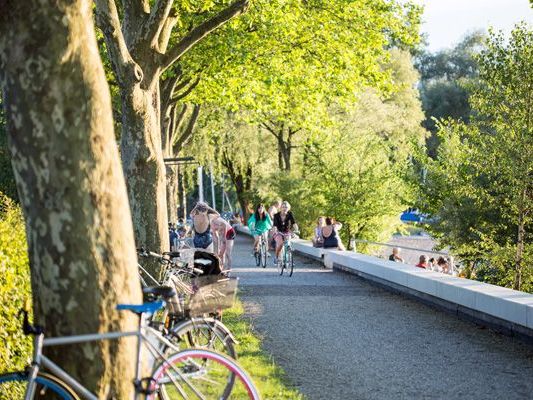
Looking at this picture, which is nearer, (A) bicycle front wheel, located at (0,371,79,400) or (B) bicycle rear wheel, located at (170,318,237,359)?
(A) bicycle front wheel, located at (0,371,79,400)

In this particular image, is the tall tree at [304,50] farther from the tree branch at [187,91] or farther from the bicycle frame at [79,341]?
the bicycle frame at [79,341]

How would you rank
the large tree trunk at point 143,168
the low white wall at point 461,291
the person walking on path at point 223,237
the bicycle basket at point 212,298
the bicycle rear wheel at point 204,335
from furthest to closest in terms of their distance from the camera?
1. the person walking on path at point 223,237
2. the large tree trunk at point 143,168
3. the low white wall at point 461,291
4. the bicycle basket at point 212,298
5. the bicycle rear wheel at point 204,335

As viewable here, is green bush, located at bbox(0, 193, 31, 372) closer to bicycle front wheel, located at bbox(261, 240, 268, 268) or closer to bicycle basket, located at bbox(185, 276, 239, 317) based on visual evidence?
bicycle basket, located at bbox(185, 276, 239, 317)

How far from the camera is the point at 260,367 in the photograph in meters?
9.37

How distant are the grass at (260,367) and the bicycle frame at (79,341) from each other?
8.15 ft

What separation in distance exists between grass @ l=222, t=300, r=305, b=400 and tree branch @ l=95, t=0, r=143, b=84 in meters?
3.74

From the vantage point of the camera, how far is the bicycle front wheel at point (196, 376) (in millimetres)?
5438

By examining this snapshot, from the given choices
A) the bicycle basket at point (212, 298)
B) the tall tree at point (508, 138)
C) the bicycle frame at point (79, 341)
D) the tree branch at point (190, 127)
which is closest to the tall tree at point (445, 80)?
the tree branch at point (190, 127)

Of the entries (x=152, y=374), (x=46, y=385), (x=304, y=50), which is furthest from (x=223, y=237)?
(x=304, y=50)

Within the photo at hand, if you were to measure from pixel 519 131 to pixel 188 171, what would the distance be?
32.3m

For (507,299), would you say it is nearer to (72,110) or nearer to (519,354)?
(519,354)

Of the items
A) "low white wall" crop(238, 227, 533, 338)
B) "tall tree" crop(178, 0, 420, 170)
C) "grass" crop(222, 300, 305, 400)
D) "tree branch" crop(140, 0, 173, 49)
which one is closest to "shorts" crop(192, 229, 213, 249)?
"grass" crop(222, 300, 305, 400)

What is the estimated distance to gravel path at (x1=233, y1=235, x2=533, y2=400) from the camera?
8.62m

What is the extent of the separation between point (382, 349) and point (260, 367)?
199 cm
